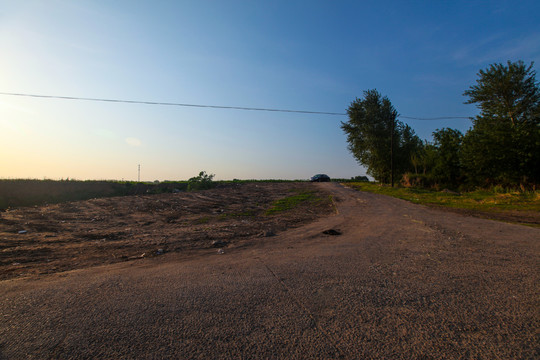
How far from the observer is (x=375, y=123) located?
33969 mm

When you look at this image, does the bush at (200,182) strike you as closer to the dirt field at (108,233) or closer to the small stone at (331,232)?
the dirt field at (108,233)

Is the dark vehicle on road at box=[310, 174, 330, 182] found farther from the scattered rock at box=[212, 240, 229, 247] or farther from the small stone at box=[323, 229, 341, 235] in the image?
the scattered rock at box=[212, 240, 229, 247]

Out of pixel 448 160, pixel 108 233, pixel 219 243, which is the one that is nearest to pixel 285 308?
pixel 219 243

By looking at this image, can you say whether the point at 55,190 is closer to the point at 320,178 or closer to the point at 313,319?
the point at 313,319

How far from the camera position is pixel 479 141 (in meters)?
20.4

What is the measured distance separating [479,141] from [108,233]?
84.0 feet

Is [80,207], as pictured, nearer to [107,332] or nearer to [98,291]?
[98,291]

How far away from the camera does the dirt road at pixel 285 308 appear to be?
73.4 inches

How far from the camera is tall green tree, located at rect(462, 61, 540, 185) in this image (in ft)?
59.5

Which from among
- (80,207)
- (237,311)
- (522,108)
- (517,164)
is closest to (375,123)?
(522,108)

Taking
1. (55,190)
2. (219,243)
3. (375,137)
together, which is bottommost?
(219,243)

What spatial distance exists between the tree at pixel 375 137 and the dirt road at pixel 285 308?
31003 mm

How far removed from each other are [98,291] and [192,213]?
699 cm

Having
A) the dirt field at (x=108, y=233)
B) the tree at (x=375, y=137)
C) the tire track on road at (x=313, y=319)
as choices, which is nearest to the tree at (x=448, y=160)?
the tree at (x=375, y=137)
